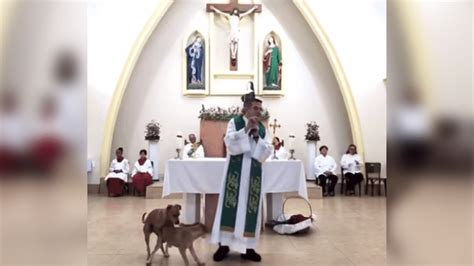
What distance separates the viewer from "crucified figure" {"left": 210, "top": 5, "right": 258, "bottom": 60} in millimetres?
10828

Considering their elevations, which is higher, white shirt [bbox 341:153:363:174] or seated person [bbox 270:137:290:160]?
seated person [bbox 270:137:290:160]

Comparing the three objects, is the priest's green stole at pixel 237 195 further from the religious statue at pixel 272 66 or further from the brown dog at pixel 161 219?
the religious statue at pixel 272 66

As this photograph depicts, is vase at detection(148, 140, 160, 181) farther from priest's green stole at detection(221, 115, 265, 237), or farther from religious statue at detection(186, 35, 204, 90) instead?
priest's green stole at detection(221, 115, 265, 237)

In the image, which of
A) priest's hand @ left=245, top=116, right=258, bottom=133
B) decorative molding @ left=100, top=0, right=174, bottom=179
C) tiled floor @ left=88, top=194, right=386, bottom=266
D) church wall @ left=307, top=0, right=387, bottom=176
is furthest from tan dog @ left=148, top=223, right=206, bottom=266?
church wall @ left=307, top=0, right=387, bottom=176

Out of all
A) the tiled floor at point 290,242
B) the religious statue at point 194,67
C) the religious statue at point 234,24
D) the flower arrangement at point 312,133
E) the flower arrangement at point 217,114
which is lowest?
the tiled floor at point 290,242

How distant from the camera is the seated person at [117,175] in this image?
9.59 m

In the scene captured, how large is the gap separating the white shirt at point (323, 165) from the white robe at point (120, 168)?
4162mm

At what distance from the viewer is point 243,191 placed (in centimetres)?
424

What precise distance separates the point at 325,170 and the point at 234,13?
4.29 metres

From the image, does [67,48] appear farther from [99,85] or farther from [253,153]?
[99,85]

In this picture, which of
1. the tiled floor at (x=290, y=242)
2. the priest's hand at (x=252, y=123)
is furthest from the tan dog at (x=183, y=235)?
the priest's hand at (x=252, y=123)

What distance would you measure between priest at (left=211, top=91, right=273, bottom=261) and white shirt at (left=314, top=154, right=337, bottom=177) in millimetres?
5787

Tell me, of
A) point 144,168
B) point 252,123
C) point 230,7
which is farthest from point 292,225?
point 230,7

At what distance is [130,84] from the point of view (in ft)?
35.9
